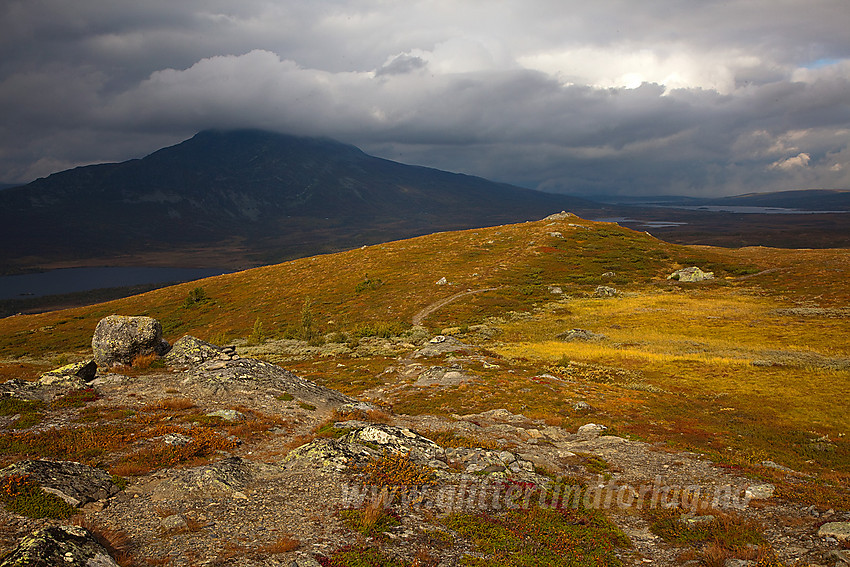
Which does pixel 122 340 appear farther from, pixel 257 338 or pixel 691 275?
pixel 691 275

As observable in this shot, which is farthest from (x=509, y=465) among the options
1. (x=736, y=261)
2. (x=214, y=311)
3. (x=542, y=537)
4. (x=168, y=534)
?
(x=736, y=261)

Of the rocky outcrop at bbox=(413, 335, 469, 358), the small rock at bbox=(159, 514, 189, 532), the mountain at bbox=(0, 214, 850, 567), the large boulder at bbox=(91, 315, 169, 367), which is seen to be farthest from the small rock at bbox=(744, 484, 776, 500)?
the large boulder at bbox=(91, 315, 169, 367)

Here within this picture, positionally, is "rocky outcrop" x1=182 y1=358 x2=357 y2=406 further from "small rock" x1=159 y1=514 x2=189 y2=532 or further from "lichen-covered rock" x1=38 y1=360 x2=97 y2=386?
"small rock" x1=159 y1=514 x2=189 y2=532

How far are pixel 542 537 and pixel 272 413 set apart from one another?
57.6 feet

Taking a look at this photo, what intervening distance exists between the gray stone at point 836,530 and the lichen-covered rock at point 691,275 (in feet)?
267

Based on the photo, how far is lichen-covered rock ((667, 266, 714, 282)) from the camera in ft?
285

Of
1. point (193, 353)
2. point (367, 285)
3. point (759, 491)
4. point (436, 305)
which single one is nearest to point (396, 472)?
point (759, 491)

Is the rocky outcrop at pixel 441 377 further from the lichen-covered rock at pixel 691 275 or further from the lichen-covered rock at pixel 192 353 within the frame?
the lichen-covered rock at pixel 691 275

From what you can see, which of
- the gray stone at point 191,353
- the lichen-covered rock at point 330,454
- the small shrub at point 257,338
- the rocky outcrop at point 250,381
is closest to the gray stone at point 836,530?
the lichen-covered rock at point 330,454

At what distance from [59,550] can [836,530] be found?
23.7m

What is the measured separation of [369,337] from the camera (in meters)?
65.9

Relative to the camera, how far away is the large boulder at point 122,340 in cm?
3469

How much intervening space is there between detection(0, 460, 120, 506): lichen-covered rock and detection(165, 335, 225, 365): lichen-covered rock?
18852mm

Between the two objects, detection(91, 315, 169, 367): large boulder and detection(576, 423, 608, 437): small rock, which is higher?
detection(91, 315, 169, 367): large boulder
